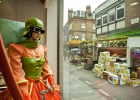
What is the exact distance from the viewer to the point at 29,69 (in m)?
1.02

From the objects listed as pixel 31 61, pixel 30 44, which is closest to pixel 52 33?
pixel 30 44

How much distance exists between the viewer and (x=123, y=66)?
366 centimetres

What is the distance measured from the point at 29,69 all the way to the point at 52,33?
1.08 m

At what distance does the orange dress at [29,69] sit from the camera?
0.90 meters

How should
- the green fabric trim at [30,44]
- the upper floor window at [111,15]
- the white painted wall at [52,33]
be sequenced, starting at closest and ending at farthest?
the green fabric trim at [30,44]
the white painted wall at [52,33]
the upper floor window at [111,15]

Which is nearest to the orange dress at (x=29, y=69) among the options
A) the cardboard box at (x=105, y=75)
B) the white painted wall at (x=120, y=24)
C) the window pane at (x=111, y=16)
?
the white painted wall at (x=120, y=24)

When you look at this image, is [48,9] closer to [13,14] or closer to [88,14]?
[13,14]

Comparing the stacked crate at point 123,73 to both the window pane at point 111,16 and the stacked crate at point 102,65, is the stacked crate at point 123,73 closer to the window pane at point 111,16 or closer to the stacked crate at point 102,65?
the stacked crate at point 102,65

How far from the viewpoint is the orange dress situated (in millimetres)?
903

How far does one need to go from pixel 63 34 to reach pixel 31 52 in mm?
1108

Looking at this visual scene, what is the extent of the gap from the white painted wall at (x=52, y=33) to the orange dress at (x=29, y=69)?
83 centimetres

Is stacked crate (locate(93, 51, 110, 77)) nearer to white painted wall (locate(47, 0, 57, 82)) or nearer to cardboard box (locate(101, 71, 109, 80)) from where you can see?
cardboard box (locate(101, 71, 109, 80))

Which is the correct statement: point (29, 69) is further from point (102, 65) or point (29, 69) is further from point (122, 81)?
point (102, 65)

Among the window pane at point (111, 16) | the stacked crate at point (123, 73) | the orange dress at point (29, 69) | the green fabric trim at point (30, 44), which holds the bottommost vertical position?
the stacked crate at point (123, 73)
